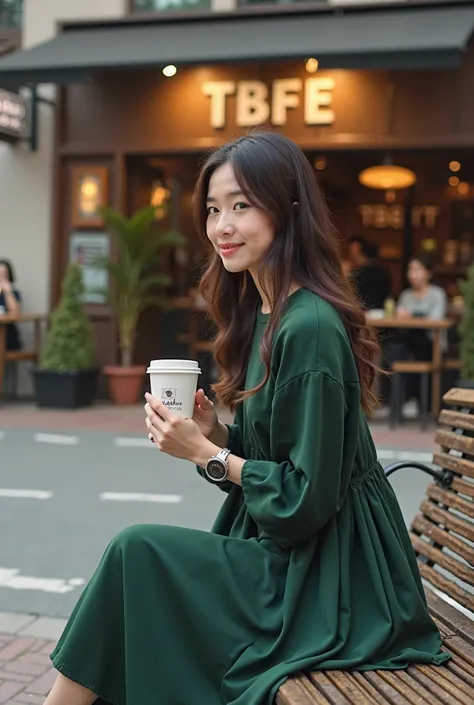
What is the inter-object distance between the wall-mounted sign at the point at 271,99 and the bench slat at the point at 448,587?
8456mm

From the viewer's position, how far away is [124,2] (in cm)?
1156

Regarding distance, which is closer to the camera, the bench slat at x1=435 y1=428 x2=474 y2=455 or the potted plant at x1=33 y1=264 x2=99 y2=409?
the bench slat at x1=435 y1=428 x2=474 y2=455

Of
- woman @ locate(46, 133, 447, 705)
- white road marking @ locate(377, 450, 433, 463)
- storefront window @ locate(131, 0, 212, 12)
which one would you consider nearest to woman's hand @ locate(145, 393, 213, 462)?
woman @ locate(46, 133, 447, 705)

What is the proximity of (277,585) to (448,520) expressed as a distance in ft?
3.12

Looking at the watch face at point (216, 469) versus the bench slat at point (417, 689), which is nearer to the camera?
the bench slat at point (417, 689)

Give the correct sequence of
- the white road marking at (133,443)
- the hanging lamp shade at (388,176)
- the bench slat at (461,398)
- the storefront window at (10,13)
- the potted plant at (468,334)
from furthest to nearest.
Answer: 1. the storefront window at (10,13)
2. the hanging lamp shade at (388,176)
3. the potted plant at (468,334)
4. the white road marking at (133,443)
5. the bench slat at (461,398)

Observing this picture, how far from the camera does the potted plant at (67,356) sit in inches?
414

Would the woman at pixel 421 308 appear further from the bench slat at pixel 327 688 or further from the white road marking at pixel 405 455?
the bench slat at pixel 327 688

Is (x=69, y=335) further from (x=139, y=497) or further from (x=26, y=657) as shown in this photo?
(x=26, y=657)

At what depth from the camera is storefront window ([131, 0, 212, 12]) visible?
37.7ft

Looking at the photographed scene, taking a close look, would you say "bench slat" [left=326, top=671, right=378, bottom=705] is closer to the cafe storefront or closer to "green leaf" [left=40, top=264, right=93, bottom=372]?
the cafe storefront

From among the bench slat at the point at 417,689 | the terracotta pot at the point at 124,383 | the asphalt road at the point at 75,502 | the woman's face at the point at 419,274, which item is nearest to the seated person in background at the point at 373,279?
the woman's face at the point at 419,274

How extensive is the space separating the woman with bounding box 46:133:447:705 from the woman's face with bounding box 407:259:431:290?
808 centimetres

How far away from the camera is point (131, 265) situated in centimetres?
1117
